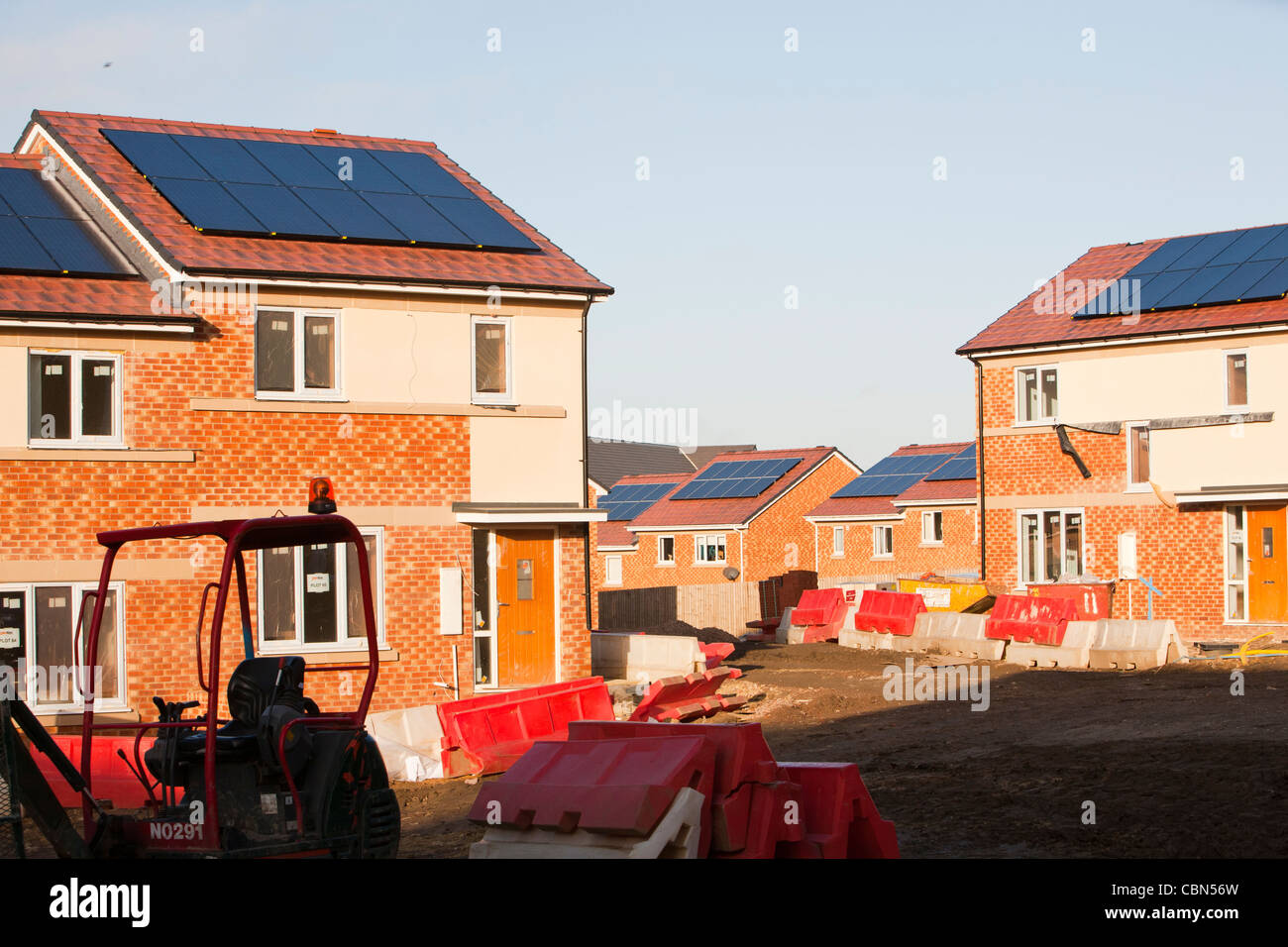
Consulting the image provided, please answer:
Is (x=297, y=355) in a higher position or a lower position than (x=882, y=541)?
higher

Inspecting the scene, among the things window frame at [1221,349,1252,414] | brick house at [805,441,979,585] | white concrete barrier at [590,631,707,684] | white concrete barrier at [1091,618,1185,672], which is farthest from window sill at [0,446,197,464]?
brick house at [805,441,979,585]

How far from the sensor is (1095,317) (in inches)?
1205

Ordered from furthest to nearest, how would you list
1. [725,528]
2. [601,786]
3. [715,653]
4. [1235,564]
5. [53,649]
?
[725,528], [1235,564], [715,653], [53,649], [601,786]

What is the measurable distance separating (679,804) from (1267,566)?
22038 mm

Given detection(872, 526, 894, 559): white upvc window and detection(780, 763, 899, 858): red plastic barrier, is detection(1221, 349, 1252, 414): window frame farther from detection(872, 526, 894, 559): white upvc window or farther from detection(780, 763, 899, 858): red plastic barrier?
detection(872, 526, 894, 559): white upvc window

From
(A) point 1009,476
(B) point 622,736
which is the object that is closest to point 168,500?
(B) point 622,736

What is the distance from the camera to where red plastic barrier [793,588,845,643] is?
3081 cm

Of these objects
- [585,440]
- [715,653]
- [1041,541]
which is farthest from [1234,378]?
[585,440]

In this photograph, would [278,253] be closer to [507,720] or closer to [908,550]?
[507,720]

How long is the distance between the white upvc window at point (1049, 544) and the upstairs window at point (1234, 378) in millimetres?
3761

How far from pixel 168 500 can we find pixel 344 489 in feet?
7.43

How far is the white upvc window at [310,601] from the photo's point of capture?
1914 cm

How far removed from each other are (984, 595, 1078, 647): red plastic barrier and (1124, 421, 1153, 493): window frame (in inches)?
167

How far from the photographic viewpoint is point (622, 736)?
10.7 m
